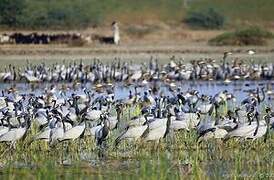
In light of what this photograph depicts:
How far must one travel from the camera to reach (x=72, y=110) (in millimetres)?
19266

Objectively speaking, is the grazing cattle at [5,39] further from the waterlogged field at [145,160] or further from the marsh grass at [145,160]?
the waterlogged field at [145,160]

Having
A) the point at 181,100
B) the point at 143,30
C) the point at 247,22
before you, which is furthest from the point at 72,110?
the point at 247,22

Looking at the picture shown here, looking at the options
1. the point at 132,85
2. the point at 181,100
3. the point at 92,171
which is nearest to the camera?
the point at 92,171

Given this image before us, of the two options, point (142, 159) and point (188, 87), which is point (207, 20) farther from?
point (142, 159)

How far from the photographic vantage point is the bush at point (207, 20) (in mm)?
56312

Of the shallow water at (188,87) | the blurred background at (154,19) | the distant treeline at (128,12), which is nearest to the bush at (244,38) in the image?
the blurred background at (154,19)

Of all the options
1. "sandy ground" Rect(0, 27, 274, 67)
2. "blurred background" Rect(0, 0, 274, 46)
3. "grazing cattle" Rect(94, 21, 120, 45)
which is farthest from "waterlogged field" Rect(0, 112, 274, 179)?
"blurred background" Rect(0, 0, 274, 46)

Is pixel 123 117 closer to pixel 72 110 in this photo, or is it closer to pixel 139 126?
pixel 72 110

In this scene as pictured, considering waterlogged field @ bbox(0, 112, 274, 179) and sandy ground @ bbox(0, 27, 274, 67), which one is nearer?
waterlogged field @ bbox(0, 112, 274, 179)

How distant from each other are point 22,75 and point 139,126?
48.1 feet

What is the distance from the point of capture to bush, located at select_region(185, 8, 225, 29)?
56.3m

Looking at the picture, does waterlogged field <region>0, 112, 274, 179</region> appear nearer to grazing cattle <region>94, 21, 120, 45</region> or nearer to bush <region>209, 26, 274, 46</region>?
grazing cattle <region>94, 21, 120, 45</region>

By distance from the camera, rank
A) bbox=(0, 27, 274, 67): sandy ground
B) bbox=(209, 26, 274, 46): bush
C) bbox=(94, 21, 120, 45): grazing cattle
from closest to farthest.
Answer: bbox=(0, 27, 274, 67): sandy ground < bbox=(94, 21, 120, 45): grazing cattle < bbox=(209, 26, 274, 46): bush

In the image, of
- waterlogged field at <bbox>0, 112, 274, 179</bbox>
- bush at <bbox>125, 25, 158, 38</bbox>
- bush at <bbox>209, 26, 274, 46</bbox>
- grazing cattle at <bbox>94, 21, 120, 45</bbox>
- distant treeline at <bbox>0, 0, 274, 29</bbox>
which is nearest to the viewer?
waterlogged field at <bbox>0, 112, 274, 179</bbox>
